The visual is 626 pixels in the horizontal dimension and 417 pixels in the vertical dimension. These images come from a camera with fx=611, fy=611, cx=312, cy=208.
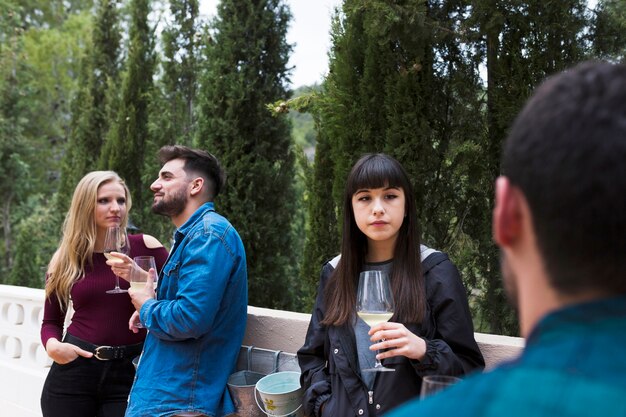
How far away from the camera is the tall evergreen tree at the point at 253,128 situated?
686 cm

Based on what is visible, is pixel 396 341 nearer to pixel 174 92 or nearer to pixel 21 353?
pixel 21 353

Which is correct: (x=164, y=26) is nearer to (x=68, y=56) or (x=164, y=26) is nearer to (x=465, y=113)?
(x=465, y=113)

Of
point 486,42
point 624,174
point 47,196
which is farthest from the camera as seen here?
point 47,196

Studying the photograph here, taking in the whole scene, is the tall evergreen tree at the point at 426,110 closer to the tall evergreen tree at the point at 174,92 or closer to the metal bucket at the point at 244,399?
the metal bucket at the point at 244,399

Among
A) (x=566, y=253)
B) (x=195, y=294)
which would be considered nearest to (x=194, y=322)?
(x=195, y=294)

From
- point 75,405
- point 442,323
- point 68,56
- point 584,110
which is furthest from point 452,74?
point 68,56

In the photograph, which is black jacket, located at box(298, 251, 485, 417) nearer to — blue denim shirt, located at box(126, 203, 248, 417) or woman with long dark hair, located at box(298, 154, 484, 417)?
woman with long dark hair, located at box(298, 154, 484, 417)

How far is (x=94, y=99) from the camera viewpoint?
10.8 metres

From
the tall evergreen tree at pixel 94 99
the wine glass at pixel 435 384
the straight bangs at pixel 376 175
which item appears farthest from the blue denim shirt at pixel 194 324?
the tall evergreen tree at pixel 94 99

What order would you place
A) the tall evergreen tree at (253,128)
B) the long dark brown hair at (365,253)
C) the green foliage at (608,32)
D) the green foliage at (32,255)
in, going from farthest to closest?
1. the green foliage at (32,255)
2. the tall evergreen tree at (253,128)
3. the green foliage at (608,32)
4. the long dark brown hair at (365,253)

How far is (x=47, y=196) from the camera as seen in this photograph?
1827cm

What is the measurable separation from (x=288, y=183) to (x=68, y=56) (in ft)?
46.3

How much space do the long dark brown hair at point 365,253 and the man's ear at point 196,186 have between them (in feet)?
2.87

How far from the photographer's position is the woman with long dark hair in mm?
2235
